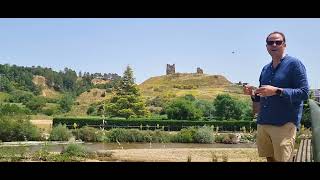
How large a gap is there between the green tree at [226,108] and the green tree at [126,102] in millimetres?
1102

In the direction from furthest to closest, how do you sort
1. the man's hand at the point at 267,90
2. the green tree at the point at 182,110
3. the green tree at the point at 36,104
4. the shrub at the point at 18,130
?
the green tree at the point at 36,104 → the shrub at the point at 18,130 → the green tree at the point at 182,110 → the man's hand at the point at 267,90

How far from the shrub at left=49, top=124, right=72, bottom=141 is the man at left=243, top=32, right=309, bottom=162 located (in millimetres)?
6210

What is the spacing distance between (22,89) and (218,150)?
11.4ft

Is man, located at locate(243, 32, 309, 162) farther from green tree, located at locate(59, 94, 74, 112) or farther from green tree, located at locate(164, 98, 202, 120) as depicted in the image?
green tree, located at locate(59, 94, 74, 112)

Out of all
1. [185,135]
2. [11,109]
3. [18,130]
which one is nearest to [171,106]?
[185,135]

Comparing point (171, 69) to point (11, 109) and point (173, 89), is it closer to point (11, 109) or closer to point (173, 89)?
point (173, 89)

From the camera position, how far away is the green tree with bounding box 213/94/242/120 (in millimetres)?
6613

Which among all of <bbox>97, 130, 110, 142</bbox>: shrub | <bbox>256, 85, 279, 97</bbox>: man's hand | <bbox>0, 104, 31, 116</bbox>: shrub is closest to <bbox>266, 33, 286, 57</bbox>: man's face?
<bbox>256, 85, 279, 97</bbox>: man's hand

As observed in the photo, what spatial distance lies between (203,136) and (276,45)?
22.0ft

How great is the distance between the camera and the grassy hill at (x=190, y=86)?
18.0 feet

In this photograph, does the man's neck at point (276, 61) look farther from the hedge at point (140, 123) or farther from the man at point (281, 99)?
the hedge at point (140, 123)

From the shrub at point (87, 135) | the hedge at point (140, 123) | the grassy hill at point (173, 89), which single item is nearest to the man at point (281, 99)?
the grassy hill at point (173, 89)
